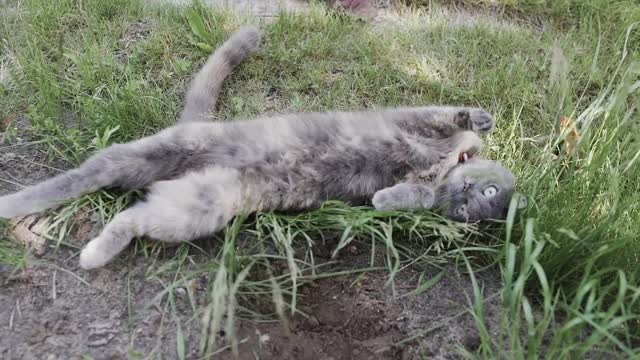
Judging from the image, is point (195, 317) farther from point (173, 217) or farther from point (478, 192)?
point (478, 192)

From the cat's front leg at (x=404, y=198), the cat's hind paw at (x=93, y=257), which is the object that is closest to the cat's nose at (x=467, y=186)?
the cat's front leg at (x=404, y=198)

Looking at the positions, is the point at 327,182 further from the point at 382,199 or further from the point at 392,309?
the point at 392,309

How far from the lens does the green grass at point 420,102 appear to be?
206cm

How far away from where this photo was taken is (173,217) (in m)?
2.28

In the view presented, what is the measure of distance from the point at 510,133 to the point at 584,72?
2.34ft

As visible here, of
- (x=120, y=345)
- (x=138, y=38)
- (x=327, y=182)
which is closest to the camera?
(x=120, y=345)

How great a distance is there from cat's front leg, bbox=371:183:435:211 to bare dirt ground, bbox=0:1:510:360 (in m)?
0.25

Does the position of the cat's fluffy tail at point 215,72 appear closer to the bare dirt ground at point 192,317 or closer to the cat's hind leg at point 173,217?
the cat's hind leg at point 173,217

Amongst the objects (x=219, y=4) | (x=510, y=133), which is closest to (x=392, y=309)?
(x=510, y=133)

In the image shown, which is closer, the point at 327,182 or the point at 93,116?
the point at 327,182

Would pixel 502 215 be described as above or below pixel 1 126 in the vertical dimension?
below

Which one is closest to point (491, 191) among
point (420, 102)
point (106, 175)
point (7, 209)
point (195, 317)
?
point (420, 102)

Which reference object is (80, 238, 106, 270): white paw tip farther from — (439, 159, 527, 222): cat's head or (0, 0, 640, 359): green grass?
(439, 159, 527, 222): cat's head

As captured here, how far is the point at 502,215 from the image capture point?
248 cm
